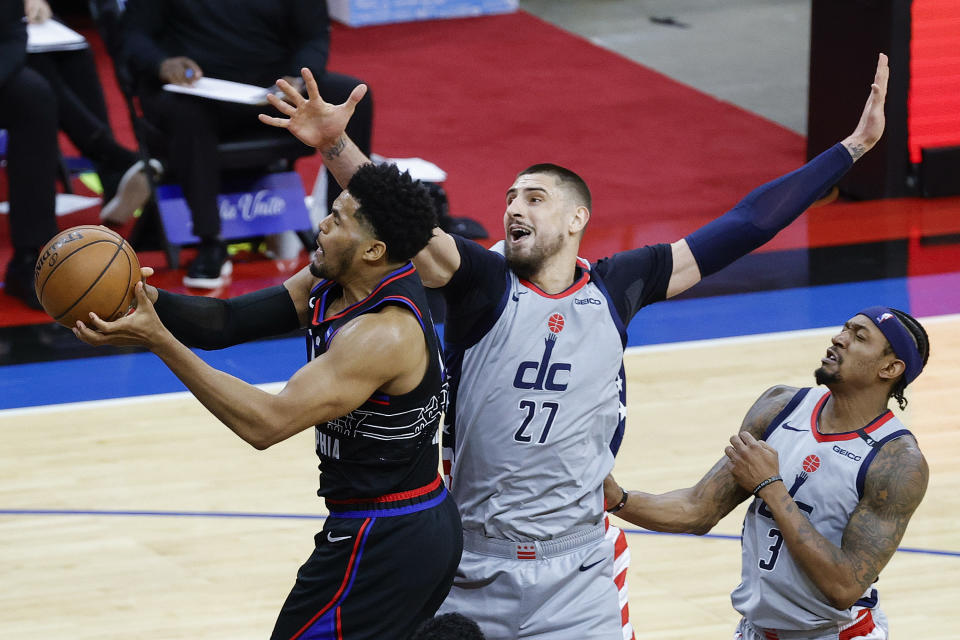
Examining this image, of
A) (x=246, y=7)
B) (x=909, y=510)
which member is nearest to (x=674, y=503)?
(x=909, y=510)

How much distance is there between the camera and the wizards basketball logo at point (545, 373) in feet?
13.3

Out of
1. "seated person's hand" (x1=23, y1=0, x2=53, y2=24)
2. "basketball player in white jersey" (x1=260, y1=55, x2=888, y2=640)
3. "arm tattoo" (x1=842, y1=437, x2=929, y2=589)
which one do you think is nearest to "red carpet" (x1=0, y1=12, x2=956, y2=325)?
"seated person's hand" (x1=23, y1=0, x2=53, y2=24)

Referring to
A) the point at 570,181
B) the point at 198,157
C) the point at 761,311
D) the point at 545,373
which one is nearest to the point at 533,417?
the point at 545,373

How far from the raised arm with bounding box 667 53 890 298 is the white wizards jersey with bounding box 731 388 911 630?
1.81 ft

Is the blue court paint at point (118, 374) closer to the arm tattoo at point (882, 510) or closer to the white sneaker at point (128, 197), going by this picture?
the white sneaker at point (128, 197)

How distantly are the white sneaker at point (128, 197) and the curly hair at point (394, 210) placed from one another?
5755 mm

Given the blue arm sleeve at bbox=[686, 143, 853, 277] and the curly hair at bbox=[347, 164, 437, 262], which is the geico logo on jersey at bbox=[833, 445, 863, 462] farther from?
the curly hair at bbox=[347, 164, 437, 262]

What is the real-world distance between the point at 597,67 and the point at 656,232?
4534 millimetres

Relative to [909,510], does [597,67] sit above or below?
below

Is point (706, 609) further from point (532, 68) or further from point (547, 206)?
point (532, 68)

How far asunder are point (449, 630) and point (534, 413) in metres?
0.97

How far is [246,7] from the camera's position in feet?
28.0

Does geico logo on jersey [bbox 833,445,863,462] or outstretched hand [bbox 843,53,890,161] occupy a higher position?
outstretched hand [bbox 843,53,890,161]

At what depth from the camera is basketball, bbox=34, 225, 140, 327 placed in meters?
3.49
